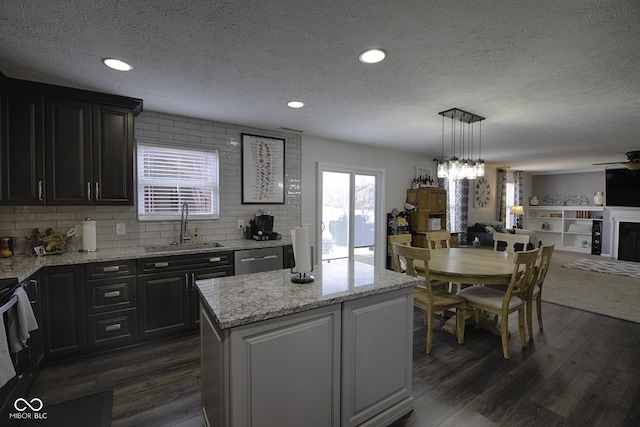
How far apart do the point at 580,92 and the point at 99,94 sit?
4.39 m

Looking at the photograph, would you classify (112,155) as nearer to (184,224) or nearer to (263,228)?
(184,224)

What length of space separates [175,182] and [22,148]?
1.32 metres

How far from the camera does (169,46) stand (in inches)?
76.2

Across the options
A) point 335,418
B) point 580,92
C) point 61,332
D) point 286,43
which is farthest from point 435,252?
point 61,332

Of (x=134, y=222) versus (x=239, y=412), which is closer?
(x=239, y=412)

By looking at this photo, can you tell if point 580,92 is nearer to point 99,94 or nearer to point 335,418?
point 335,418

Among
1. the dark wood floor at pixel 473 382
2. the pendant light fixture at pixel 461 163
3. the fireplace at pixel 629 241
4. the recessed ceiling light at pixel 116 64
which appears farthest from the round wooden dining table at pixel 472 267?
the fireplace at pixel 629 241

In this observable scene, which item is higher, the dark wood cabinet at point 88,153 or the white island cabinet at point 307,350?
the dark wood cabinet at point 88,153

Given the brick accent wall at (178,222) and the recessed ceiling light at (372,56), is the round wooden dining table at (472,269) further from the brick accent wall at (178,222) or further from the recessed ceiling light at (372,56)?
the brick accent wall at (178,222)

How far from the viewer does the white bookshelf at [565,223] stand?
28.0ft

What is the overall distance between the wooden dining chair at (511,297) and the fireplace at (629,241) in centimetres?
715

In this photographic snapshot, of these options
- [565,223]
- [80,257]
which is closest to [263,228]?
[80,257]

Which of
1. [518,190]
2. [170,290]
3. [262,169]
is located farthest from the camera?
[518,190]

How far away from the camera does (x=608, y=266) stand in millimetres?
6582
